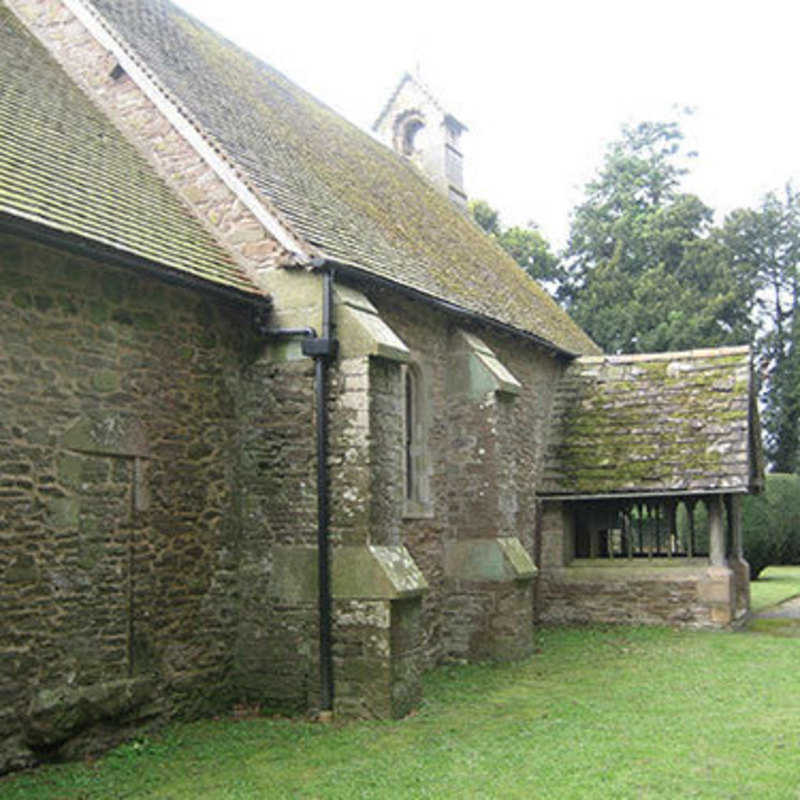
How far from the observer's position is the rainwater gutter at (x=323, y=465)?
10.1 meters

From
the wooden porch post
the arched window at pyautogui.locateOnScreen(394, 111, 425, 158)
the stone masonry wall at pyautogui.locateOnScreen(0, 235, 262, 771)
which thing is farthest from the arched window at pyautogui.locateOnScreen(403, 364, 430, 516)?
the arched window at pyautogui.locateOnScreen(394, 111, 425, 158)

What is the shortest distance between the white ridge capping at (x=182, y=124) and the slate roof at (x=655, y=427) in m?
8.32

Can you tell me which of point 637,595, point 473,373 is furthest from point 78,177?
point 637,595

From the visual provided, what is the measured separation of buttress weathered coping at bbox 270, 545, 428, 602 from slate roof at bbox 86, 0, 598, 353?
333cm

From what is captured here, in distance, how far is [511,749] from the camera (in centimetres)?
→ 877

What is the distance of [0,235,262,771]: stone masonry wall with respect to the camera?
813 centimetres

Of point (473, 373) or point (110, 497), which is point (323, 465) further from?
point (473, 373)

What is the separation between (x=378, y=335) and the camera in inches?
416

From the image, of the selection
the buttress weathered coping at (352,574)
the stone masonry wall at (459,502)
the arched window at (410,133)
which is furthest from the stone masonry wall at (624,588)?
the arched window at (410,133)

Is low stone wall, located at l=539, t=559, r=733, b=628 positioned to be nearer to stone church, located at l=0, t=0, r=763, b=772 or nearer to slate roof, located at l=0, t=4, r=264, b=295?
stone church, located at l=0, t=0, r=763, b=772

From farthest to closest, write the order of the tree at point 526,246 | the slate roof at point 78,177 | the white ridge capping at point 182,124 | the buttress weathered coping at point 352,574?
the tree at point 526,246 < the white ridge capping at point 182,124 < the buttress weathered coping at point 352,574 < the slate roof at point 78,177

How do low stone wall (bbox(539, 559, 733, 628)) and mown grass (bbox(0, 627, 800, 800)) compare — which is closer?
mown grass (bbox(0, 627, 800, 800))

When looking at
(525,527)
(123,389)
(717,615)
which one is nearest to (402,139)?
(525,527)

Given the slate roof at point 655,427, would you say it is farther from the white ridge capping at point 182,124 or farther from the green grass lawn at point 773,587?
the white ridge capping at point 182,124
